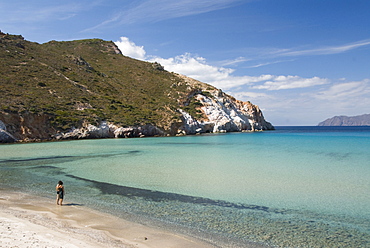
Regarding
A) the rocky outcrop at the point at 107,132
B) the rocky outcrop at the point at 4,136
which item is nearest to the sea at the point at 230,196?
the rocky outcrop at the point at 4,136

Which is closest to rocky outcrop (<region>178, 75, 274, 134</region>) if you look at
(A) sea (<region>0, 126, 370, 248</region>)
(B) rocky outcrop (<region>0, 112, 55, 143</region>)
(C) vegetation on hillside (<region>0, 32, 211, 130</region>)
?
(C) vegetation on hillside (<region>0, 32, 211, 130</region>)

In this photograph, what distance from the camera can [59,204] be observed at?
10359 mm

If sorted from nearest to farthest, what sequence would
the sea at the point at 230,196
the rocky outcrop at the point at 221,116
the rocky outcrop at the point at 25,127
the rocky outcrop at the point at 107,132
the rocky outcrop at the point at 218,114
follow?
the sea at the point at 230,196 < the rocky outcrop at the point at 25,127 < the rocky outcrop at the point at 107,132 < the rocky outcrop at the point at 221,116 < the rocky outcrop at the point at 218,114

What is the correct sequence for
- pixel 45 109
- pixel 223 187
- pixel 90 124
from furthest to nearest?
1. pixel 90 124
2. pixel 45 109
3. pixel 223 187

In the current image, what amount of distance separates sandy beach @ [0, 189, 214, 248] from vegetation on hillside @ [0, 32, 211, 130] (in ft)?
123

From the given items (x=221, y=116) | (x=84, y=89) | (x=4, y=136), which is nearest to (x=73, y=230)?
(x=4, y=136)

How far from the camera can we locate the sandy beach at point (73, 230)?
6.33 m

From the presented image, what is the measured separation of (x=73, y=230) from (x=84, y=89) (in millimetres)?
57561

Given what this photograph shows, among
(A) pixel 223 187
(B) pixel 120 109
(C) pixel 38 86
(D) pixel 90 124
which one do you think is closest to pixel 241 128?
(B) pixel 120 109

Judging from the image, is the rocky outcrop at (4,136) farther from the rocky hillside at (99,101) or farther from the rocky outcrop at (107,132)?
the rocky outcrop at (107,132)

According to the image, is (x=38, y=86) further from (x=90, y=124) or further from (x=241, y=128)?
(x=241, y=128)

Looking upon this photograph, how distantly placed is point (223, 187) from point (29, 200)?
27.0 ft

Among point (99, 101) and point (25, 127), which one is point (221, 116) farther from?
point (25, 127)

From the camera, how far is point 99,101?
58.3 metres
